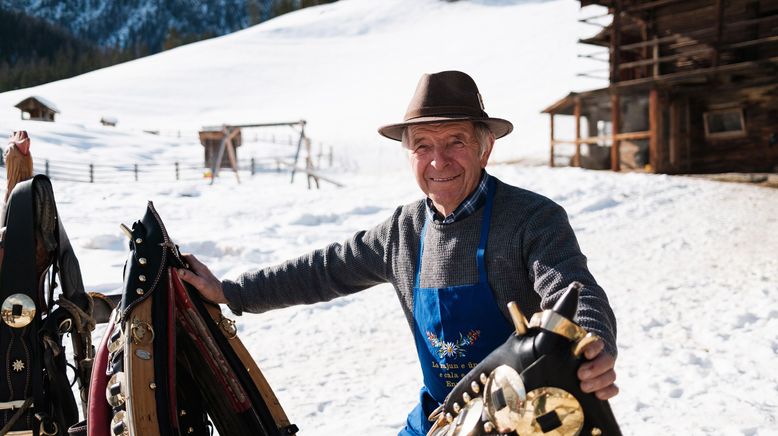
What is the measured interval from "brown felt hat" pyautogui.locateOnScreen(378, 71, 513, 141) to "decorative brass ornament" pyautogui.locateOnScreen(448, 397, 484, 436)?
35.2 inches

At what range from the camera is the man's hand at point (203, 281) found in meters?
2.19

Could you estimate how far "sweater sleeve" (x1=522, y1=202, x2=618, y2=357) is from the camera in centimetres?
163

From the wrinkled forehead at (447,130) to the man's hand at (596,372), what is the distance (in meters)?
0.98

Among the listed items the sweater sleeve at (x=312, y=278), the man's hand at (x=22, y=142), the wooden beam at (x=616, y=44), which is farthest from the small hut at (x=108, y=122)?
the sweater sleeve at (x=312, y=278)

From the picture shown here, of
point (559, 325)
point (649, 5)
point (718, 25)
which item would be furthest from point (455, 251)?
point (649, 5)

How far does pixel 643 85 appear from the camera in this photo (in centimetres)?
1617

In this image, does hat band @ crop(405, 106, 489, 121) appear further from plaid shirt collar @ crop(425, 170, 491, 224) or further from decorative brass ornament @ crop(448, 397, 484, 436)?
decorative brass ornament @ crop(448, 397, 484, 436)

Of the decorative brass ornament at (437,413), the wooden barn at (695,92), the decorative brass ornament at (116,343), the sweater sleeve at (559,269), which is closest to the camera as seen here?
the sweater sleeve at (559,269)

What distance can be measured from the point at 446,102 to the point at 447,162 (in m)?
0.19

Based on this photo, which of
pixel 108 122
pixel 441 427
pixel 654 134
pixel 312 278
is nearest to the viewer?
pixel 441 427

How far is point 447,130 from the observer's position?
2.16 metres

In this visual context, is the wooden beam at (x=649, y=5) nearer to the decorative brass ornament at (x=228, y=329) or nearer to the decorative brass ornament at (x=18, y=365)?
the decorative brass ornament at (x=228, y=329)

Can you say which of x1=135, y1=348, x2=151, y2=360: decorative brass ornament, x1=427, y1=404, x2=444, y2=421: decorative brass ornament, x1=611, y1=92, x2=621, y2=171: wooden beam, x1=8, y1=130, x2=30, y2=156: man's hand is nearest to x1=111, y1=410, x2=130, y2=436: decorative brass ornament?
x1=135, y1=348, x2=151, y2=360: decorative brass ornament

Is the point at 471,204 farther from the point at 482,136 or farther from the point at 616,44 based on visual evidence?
the point at 616,44
